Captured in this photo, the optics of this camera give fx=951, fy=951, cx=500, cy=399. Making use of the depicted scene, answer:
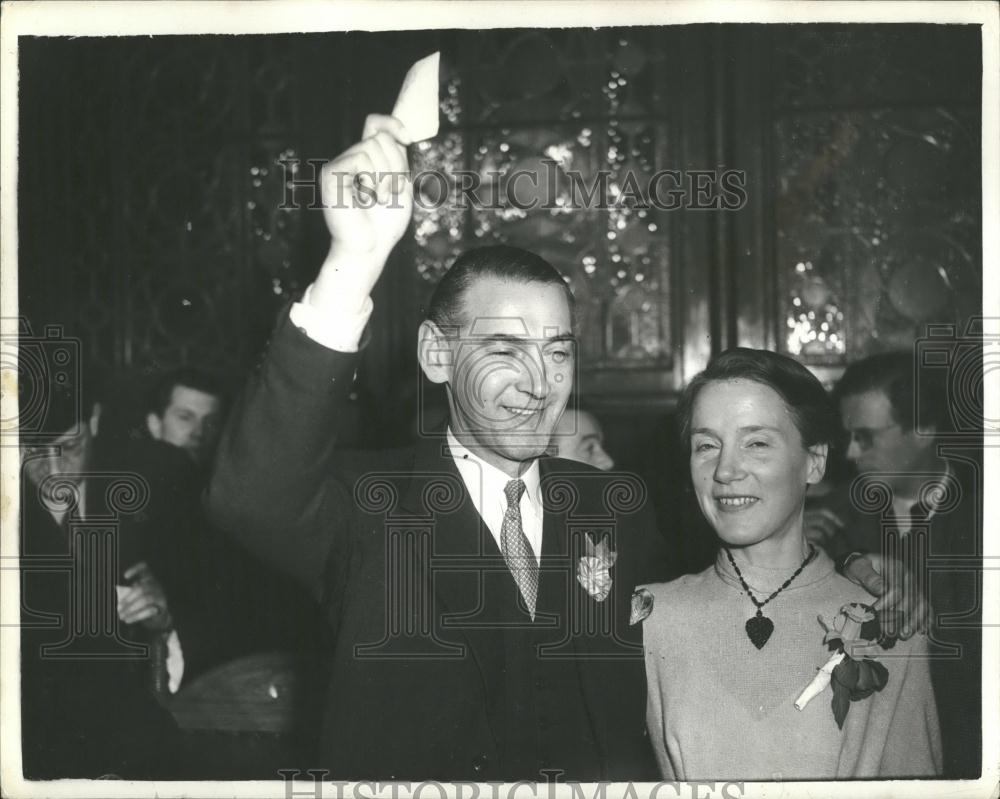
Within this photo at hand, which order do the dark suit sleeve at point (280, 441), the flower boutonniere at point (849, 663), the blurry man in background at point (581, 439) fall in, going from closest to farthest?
1. the dark suit sleeve at point (280, 441)
2. the flower boutonniere at point (849, 663)
3. the blurry man in background at point (581, 439)

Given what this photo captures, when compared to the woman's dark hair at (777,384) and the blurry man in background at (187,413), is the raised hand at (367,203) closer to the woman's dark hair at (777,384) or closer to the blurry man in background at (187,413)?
the woman's dark hair at (777,384)

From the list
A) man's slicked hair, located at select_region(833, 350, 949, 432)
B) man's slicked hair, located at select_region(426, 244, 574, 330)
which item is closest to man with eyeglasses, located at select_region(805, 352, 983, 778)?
man's slicked hair, located at select_region(833, 350, 949, 432)

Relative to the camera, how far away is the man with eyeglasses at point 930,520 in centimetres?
132

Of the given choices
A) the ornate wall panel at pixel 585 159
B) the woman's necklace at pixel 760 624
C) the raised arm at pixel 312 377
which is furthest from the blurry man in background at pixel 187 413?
the woman's necklace at pixel 760 624

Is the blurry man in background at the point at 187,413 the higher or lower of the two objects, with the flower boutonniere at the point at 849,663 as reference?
higher

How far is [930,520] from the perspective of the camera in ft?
4.65

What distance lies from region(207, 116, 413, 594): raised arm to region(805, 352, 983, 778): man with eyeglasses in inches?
31.5

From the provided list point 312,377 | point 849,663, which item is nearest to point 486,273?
point 312,377

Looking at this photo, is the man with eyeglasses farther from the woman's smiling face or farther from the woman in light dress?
the woman's smiling face

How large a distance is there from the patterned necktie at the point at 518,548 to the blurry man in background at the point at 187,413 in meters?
0.79

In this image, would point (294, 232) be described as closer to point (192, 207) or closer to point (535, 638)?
point (192, 207)

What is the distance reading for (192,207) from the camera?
2.19m

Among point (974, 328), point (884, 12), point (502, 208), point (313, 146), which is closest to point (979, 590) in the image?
point (974, 328)

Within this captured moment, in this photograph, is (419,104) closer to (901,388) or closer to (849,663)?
(849,663)
